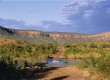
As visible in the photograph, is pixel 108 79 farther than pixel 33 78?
No

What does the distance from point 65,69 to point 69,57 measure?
134ft

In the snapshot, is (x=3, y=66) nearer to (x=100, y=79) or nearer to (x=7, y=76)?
(x=7, y=76)

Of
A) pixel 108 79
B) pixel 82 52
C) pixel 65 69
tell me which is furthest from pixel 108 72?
pixel 82 52

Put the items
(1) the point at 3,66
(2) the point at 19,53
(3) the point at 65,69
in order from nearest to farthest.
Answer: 1. (1) the point at 3,66
2. (3) the point at 65,69
3. (2) the point at 19,53

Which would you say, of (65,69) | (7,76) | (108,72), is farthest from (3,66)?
(65,69)

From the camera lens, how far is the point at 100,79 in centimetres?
3594

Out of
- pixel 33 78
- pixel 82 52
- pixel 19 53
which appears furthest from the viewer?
pixel 82 52

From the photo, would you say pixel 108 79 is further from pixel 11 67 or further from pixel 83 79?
pixel 11 67

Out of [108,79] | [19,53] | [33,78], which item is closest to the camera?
[108,79]

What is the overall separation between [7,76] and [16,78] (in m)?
1.42

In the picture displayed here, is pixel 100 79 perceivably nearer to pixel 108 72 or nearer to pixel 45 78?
pixel 108 72

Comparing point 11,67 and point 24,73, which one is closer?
point 11,67

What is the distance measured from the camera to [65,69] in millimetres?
50781

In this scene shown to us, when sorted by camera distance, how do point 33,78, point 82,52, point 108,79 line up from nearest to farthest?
point 108,79, point 33,78, point 82,52
